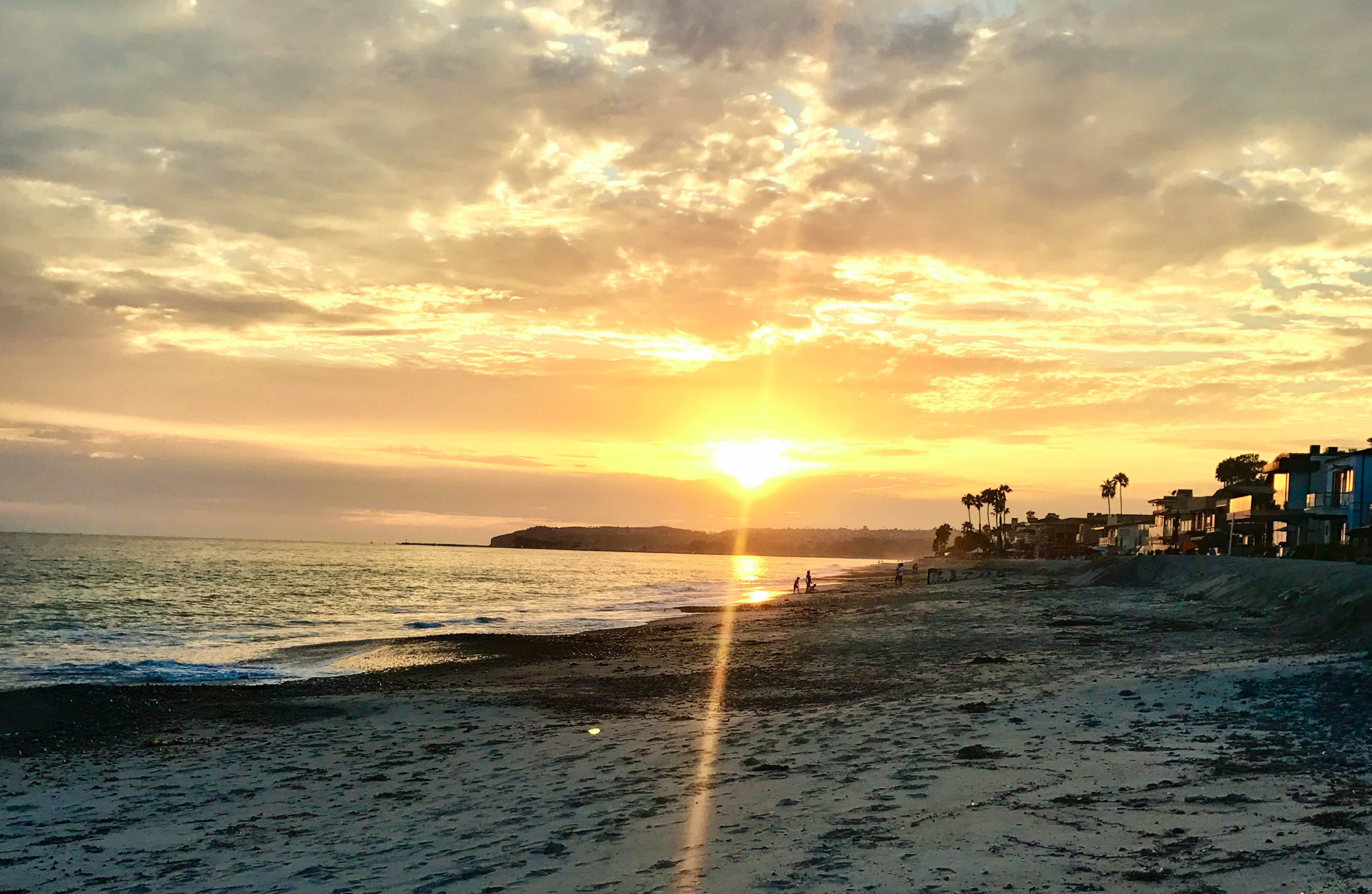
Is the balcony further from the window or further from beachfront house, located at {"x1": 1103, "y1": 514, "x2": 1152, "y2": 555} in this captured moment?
beachfront house, located at {"x1": 1103, "y1": 514, "x2": 1152, "y2": 555}

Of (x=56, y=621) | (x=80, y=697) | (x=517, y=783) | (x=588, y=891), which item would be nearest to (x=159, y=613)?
(x=56, y=621)

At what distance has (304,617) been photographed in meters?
51.2

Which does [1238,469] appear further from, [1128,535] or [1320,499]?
→ [1320,499]

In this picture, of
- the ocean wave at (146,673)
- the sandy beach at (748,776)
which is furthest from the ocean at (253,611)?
the sandy beach at (748,776)

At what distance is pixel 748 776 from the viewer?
11.4 metres

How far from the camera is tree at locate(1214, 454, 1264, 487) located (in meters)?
135

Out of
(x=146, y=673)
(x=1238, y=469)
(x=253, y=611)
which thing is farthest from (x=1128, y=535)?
(x=146, y=673)

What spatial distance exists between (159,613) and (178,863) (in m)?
47.5

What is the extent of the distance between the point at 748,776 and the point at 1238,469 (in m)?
149

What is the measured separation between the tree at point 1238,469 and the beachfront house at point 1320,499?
169 ft

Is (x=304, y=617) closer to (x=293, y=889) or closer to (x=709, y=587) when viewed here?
(x=293, y=889)

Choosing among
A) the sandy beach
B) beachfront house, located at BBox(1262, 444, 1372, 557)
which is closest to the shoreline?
the sandy beach

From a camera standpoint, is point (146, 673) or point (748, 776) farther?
point (146, 673)

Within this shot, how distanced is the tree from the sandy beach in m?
128
